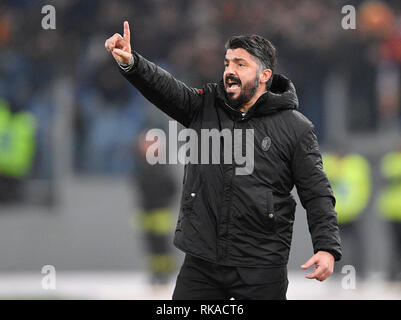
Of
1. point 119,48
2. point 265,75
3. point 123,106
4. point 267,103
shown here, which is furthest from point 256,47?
point 123,106

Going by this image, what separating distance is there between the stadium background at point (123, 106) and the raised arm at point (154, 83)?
5.68 m

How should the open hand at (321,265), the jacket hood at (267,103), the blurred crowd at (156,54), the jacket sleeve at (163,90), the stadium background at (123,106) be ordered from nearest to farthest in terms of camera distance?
the open hand at (321,265) < the jacket sleeve at (163,90) < the jacket hood at (267,103) < the stadium background at (123,106) < the blurred crowd at (156,54)

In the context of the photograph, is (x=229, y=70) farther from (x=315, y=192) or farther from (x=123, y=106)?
(x=123, y=106)

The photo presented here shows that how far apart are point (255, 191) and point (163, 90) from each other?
58 cm

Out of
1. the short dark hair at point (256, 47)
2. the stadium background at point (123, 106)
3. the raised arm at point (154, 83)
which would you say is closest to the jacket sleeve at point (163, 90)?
the raised arm at point (154, 83)

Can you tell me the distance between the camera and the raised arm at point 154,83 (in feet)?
13.3

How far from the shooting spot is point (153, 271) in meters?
9.79

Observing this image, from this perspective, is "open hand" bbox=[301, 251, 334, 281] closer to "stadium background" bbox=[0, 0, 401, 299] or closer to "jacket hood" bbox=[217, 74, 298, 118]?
"jacket hood" bbox=[217, 74, 298, 118]

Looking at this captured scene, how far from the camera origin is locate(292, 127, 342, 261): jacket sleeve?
4117mm

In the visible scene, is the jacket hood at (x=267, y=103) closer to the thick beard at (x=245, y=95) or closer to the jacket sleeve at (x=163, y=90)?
the thick beard at (x=245, y=95)
